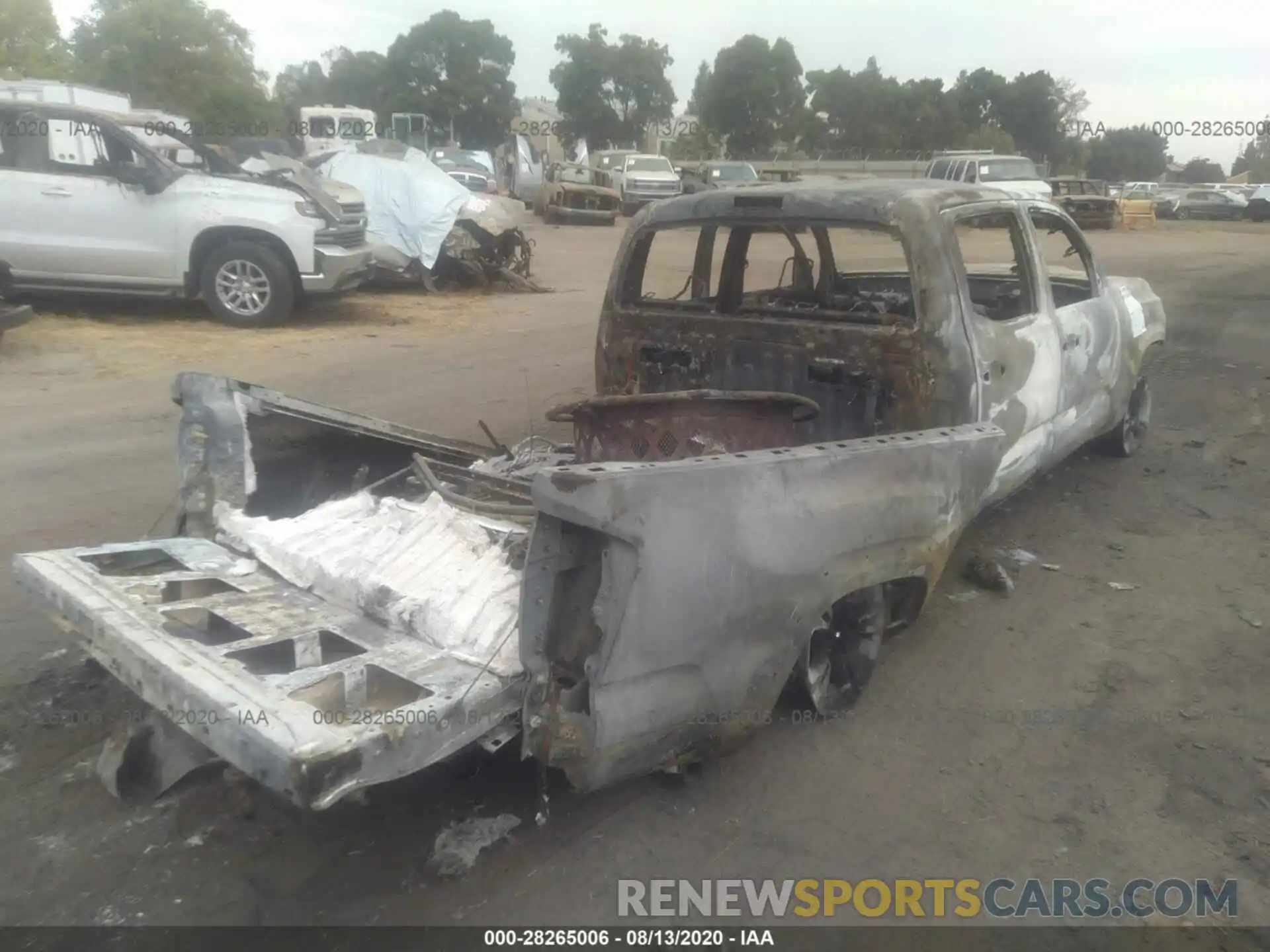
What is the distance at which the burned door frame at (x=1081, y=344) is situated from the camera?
15.6ft

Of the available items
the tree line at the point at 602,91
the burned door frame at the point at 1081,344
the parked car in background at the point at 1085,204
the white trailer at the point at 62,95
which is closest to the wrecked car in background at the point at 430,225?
the white trailer at the point at 62,95

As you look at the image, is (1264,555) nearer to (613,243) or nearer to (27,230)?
(27,230)

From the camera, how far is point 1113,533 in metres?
5.30

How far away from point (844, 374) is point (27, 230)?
8936 mm

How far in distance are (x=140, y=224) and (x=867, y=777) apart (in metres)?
9.37

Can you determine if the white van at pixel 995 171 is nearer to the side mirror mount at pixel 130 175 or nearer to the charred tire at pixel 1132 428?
the charred tire at pixel 1132 428

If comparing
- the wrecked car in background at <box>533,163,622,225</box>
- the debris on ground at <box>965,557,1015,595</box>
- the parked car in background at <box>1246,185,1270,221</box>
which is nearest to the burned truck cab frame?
the debris on ground at <box>965,557,1015,595</box>

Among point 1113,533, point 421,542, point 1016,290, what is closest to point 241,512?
point 421,542

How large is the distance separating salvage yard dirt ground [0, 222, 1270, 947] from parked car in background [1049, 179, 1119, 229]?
21498 mm

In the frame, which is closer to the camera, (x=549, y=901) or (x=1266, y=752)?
(x=549, y=901)

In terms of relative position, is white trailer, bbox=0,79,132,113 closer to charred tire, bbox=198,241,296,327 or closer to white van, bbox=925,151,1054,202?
charred tire, bbox=198,241,296,327

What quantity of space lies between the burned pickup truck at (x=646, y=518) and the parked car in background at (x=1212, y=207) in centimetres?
3457

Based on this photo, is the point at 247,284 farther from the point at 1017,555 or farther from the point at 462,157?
the point at 462,157

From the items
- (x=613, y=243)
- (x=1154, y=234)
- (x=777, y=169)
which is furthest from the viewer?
(x=777, y=169)
